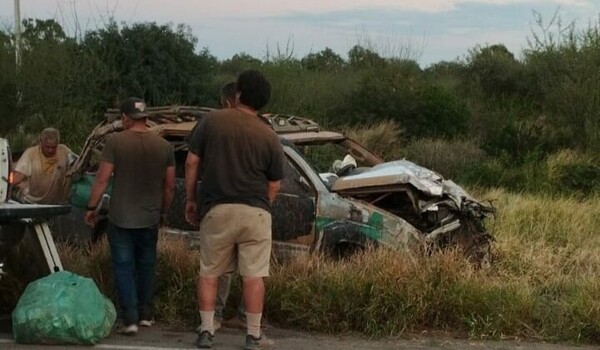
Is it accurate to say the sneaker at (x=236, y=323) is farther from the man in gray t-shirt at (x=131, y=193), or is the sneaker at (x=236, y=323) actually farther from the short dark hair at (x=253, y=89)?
the short dark hair at (x=253, y=89)

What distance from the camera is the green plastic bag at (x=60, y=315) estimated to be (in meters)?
6.75

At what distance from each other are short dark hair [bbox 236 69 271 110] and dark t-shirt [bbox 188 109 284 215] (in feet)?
0.33

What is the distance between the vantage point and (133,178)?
7.32m

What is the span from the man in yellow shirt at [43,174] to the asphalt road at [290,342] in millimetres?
2556

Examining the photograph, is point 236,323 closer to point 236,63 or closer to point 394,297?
point 394,297

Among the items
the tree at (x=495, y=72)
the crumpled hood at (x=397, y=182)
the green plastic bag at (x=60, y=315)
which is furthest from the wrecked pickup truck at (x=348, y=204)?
the tree at (x=495, y=72)

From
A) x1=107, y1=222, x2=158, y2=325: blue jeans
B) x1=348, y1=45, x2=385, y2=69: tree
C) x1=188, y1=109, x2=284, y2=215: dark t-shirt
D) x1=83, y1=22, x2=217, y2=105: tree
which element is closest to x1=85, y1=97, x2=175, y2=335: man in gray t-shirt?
x1=107, y1=222, x2=158, y2=325: blue jeans

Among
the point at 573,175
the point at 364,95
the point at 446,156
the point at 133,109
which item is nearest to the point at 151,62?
the point at 364,95

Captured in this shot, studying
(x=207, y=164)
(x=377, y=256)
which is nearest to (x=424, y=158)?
(x=377, y=256)

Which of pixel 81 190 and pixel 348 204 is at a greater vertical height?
pixel 348 204

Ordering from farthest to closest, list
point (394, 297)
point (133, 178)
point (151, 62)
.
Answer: point (151, 62), point (394, 297), point (133, 178)

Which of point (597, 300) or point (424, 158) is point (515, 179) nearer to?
point (424, 158)

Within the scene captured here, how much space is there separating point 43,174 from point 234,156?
3623mm

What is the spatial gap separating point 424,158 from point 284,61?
674cm
